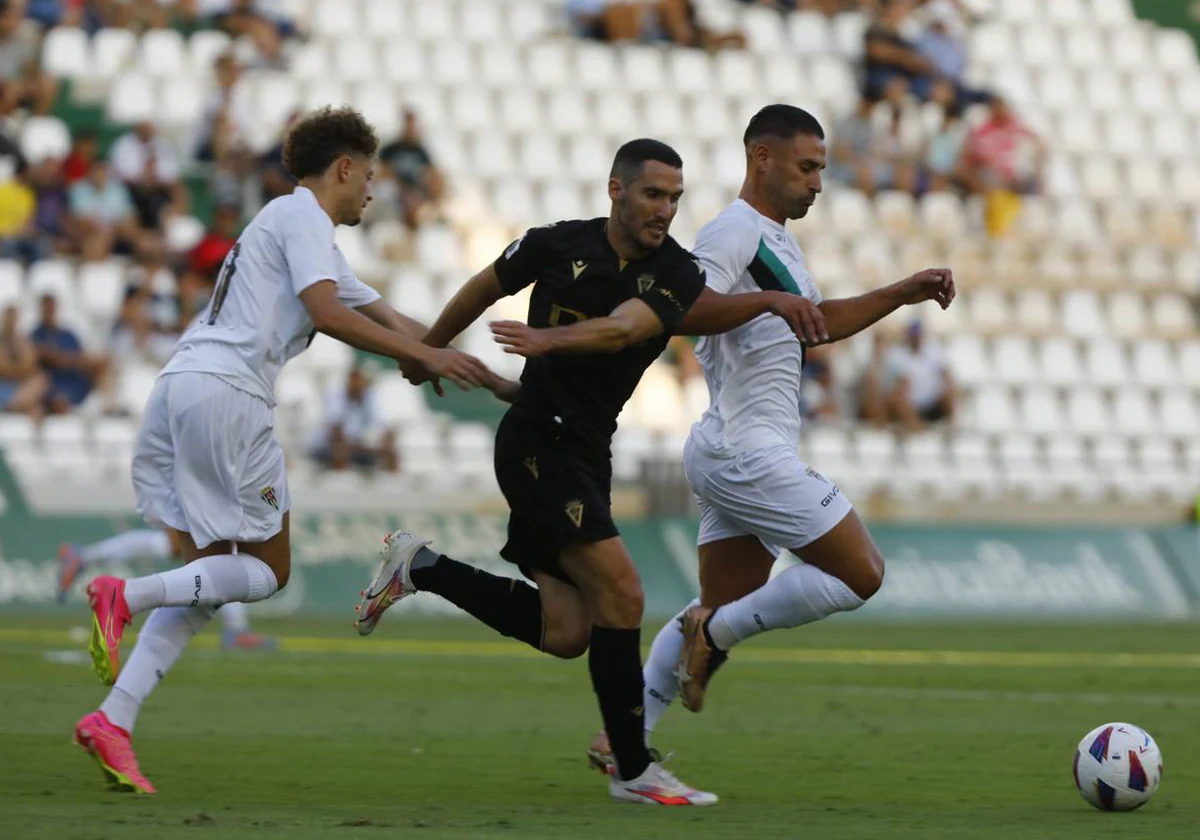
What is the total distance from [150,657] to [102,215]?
45.6ft

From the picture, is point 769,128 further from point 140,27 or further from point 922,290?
point 140,27

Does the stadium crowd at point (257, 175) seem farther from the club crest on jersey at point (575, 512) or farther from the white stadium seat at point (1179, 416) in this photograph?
the club crest on jersey at point (575, 512)

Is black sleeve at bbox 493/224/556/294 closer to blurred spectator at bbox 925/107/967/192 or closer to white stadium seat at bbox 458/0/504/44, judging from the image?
white stadium seat at bbox 458/0/504/44

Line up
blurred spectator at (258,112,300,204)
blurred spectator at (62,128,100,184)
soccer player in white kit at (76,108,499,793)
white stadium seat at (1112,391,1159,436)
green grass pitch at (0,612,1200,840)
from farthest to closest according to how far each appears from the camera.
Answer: white stadium seat at (1112,391,1159,436) → blurred spectator at (62,128,100,184) → blurred spectator at (258,112,300,204) → soccer player in white kit at (76,108,499,793) → green grass pitch at (0,612,1200,840)

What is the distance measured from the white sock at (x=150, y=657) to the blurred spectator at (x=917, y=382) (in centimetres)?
1598

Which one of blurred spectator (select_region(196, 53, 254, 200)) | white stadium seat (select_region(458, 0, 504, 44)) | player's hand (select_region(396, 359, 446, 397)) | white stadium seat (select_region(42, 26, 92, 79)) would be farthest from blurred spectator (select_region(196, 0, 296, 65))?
player's hand (select_region(396, 359, 446, 397))

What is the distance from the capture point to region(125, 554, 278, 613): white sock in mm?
7625

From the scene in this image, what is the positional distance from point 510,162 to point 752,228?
1647 cm

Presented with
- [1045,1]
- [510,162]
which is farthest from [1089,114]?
[510,162]

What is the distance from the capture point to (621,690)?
25.3 feet

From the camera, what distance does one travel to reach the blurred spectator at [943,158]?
2666cm

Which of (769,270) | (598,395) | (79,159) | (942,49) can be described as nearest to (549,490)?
(598,395)

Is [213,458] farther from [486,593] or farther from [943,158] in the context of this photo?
[943,158]

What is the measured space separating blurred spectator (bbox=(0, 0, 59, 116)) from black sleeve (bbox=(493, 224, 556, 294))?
15.2 metres
